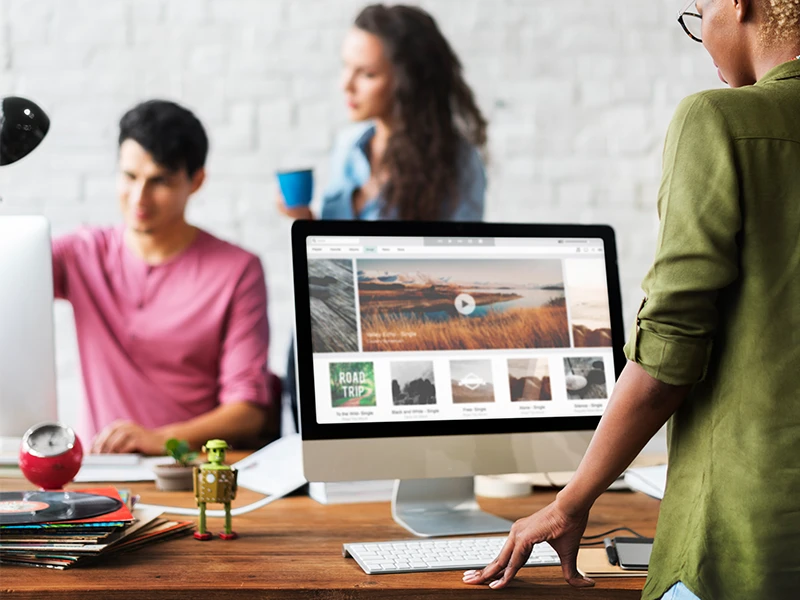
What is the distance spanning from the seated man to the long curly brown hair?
56cm

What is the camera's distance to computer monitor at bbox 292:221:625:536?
1.24 metres

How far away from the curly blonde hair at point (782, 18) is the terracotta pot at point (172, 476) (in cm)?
109

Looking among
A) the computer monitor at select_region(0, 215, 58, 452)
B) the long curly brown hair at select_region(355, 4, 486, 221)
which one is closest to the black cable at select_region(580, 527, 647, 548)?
the computer monitor at select_region(0, 215, 58, 452)

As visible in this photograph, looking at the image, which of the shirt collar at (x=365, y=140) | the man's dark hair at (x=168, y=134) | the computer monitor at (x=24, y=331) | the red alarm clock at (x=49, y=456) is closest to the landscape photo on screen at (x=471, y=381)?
the red alarm clock at (x=49, y=456)

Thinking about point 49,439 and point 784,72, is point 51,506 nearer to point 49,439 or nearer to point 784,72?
point 49,439

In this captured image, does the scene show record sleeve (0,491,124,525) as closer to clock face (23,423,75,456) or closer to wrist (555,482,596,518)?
clock face (23,423,75,456)

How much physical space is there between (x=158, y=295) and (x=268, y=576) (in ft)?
5.53

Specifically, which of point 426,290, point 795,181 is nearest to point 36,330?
point 426,290

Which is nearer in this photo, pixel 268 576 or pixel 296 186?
pixel 268 576

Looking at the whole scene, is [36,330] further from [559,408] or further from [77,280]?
[77,280]

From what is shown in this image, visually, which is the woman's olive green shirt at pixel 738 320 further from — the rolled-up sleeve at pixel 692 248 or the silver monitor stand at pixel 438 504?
the silver monitor stand at pixel 438 504

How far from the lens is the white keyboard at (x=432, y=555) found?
1.04 meters

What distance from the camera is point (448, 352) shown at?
4.26ft

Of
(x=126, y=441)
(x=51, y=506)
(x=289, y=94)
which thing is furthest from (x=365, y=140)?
(x=51, y=506)
